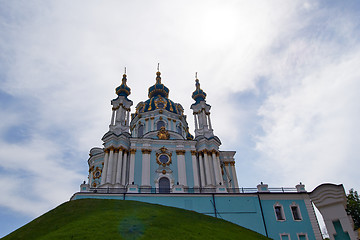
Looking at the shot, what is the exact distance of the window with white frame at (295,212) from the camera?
79.4 ft

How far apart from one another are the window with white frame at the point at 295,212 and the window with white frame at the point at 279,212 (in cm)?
93

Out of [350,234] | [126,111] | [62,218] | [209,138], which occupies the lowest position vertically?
[350,234]

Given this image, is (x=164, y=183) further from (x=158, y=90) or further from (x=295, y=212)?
(x=158, y=90)

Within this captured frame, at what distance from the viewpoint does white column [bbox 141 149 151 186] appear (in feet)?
97.6

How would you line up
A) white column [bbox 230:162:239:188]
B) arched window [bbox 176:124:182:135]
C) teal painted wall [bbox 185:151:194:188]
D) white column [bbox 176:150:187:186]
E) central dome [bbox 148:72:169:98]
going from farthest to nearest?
central dome [bbox 148:72:169:98] → arched window [bbox 176:124:182:135] → white column [bbox 230:162:239:188] → teal painted wall [bbox 185:151:194:188] → white column [bbox 176:150:187:186]

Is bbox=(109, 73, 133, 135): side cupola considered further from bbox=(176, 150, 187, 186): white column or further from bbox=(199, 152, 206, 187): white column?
bbox=(199, 152, 206, 187): white column

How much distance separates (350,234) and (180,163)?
21.8 meters

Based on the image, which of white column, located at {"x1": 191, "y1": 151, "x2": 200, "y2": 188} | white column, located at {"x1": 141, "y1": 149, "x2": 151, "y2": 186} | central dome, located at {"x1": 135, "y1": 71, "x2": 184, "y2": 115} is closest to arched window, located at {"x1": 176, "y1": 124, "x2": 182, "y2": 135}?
central dome, located at {"x1": 135, "y1": 71, "x2": 184, "y2": 115}

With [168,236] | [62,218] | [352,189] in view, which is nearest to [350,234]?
[168,236]

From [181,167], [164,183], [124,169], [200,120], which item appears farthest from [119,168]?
[200,120]

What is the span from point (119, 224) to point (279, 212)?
16.4 metres

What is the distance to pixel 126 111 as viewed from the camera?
121 ft

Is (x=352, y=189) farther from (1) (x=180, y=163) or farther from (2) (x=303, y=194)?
(1) (x=180, y=163)

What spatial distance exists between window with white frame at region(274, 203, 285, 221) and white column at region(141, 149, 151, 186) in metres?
13.6
